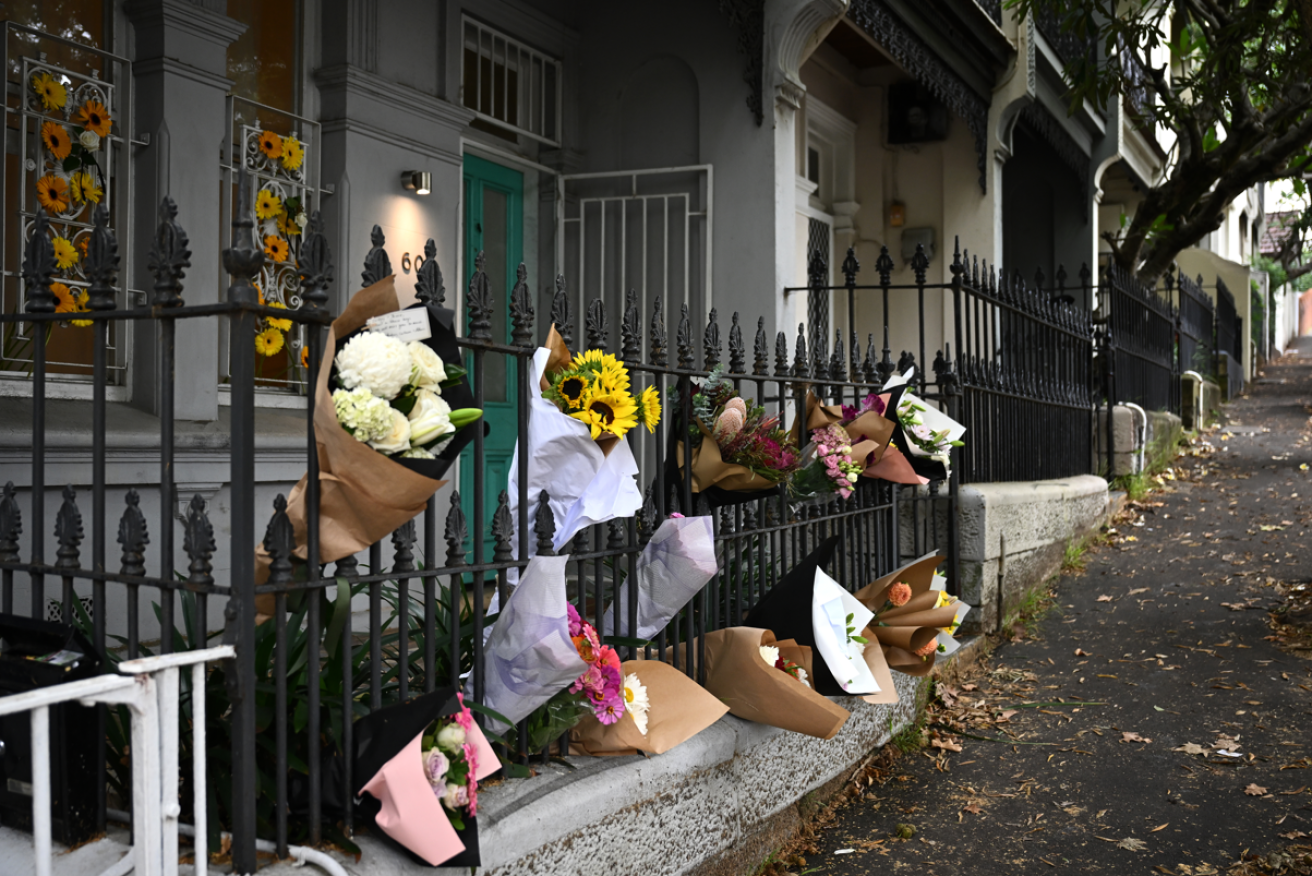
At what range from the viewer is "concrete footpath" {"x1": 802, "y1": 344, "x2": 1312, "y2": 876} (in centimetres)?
347

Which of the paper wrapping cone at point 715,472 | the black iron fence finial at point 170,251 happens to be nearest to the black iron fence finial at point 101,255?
the black iron fence finial at point 170,251

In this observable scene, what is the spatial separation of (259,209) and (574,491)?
3149 millimetres

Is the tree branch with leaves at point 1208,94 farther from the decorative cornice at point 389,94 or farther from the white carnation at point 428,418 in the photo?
the white carnation at point 428,418

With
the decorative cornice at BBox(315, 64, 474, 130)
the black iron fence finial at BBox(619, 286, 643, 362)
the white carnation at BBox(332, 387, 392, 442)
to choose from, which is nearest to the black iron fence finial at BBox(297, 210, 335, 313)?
the white carnation at BBox(332, 387, 392, 442)

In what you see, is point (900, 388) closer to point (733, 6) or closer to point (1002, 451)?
point (1002, 451)

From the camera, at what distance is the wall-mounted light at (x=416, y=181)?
5629 millimetres

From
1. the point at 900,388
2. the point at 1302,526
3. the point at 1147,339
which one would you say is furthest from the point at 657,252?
the point at 1147,339

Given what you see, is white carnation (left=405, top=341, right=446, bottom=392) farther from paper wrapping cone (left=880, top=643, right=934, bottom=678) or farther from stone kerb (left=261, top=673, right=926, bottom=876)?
paper wrapping cone (left=880, top=643, right=934, bottom=678)

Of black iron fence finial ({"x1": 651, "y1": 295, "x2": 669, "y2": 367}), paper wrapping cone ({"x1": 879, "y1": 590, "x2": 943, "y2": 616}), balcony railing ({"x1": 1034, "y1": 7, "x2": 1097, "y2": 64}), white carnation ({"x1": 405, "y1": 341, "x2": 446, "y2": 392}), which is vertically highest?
balcony railing ({"x1": 1034, "y1": 7, "x2": 1097, "y2": 64})

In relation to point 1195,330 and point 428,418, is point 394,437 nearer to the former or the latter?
point 428,418

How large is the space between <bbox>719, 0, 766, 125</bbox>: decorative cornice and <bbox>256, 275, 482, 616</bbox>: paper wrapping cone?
4758 mm

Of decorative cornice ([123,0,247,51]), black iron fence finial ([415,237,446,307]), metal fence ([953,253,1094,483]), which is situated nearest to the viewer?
black iron fence finial ([415,237,446,307])

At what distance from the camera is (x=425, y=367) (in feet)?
7.07

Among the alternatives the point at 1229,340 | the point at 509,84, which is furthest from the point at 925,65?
the point at 1229,340
